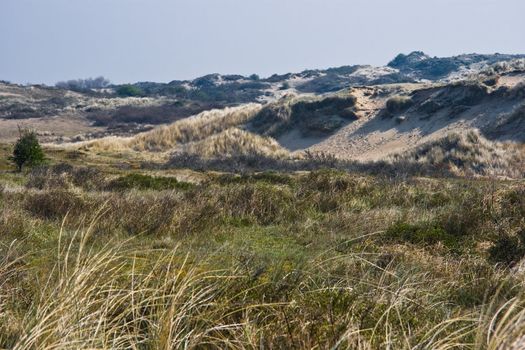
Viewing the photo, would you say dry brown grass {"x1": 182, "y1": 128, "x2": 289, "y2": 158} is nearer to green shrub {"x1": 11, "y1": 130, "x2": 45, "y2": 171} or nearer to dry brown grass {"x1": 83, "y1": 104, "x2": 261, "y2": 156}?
dry brown grass {"x1": 83, "y1": 104, "x2": 261, "y2": 156}

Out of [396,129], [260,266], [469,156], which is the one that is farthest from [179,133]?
[260,266]

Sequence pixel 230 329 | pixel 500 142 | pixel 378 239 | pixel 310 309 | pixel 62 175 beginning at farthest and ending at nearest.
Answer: pixel 500 142 < pixel 62 175 < pixel 378 239 < pixel 310 309 < pixel 230 329

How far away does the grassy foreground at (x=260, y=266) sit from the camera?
110 inches

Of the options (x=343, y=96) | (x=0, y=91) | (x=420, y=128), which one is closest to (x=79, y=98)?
(x=0, y=91)

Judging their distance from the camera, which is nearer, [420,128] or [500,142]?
[500,142]

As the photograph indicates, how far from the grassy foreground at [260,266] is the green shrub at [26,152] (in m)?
3.88

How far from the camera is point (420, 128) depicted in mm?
29359

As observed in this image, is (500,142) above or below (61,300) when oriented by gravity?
below

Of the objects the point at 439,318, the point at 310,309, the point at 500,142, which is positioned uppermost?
the point at 310,309

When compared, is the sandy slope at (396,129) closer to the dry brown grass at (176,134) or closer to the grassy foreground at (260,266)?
the dry brown grass at (176,134)

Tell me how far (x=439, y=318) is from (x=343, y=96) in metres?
33.3

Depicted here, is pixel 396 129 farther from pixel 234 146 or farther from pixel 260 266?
pixel 260 266

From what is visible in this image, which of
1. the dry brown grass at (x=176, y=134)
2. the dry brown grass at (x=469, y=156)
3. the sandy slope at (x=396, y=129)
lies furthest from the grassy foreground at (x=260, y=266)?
the dry brown grass at (x=176, y=134)

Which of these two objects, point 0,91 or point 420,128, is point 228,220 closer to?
point 420,128
